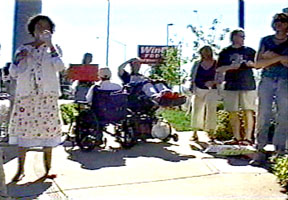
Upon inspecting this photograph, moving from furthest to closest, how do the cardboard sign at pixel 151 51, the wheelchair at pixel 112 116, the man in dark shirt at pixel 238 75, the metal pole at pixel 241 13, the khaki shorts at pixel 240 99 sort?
the cardboard sign at pixel 151 51 → the metal pole at pixel 241 13 → the wheelchair at pixel 112 116 → the khaki shorts at pixel 240 99 → the man in dark shirt at pixel 238 75

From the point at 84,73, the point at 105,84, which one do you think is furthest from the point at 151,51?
the point at 105,84

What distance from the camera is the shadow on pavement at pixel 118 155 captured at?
18.6 feet

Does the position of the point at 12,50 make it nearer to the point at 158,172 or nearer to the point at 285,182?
the point at 158,172

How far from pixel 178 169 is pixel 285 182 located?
1285 millimetres

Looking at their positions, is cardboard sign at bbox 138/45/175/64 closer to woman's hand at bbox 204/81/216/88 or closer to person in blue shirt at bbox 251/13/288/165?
woman's hand at bbox 204/81/216/88

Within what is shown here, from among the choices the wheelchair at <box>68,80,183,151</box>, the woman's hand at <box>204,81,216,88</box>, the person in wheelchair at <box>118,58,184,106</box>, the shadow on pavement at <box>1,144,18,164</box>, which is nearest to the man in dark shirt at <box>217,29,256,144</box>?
the woman's hand at <box>204,81,216,88</box>

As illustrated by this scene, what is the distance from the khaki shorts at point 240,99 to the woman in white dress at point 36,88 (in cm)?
263

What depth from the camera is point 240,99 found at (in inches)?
261

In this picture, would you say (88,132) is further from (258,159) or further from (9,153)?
(258,159)

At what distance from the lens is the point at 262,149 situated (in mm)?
5551

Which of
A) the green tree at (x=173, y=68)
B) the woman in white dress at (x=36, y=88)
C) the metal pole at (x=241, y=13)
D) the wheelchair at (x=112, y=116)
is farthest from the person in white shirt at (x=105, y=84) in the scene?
the green tree at (x=173, y=68)

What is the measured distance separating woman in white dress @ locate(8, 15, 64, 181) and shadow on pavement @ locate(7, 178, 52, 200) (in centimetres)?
20

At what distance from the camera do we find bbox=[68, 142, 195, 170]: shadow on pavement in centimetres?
567

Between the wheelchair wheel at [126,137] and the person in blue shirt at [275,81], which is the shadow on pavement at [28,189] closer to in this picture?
the person in blue shirt at [275,81]
